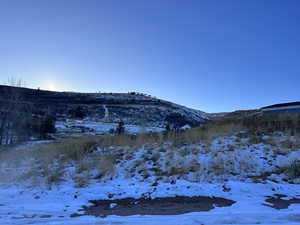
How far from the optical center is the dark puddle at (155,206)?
12.6 feet

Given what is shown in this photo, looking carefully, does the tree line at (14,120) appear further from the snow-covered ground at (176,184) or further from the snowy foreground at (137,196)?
the snowy foreground at (137,196)

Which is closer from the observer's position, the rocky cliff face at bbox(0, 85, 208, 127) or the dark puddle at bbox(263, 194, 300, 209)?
the dark puddle at bbox(263, 194, 300, 209)

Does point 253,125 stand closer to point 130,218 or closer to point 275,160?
point 275,160

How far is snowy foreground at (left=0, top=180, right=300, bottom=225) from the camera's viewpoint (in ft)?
11.1

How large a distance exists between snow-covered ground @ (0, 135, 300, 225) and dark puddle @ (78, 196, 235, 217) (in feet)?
0.59

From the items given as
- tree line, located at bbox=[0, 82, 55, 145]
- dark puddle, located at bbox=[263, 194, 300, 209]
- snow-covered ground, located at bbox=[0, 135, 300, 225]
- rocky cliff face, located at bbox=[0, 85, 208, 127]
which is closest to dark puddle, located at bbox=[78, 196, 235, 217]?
snow-covered ground, located at bbox=[0, 135, 300, 225]

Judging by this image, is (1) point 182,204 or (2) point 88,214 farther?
(1) point 182,204

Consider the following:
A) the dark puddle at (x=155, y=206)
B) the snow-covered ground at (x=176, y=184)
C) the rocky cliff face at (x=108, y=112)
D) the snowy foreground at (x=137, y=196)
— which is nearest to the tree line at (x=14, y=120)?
the snow-covered ground at (x=176, y=184)

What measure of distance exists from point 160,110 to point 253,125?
4316cm

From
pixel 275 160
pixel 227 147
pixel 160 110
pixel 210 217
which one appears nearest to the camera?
pixel 210 217

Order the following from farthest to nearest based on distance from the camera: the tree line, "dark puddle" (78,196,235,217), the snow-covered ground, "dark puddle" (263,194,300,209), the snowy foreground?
the tree line < "dark puddle" (263,194,300,209) < "dark puddle" (78,196,235,217) < the snow-covered ground < the snowy foreground

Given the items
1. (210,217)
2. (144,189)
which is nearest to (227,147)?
(144,189)

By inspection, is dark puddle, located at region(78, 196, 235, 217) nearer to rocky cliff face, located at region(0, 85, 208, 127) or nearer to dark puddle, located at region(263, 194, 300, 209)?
dark puddle, located at region(263, 194, 300, 209)

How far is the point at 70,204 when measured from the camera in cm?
422
